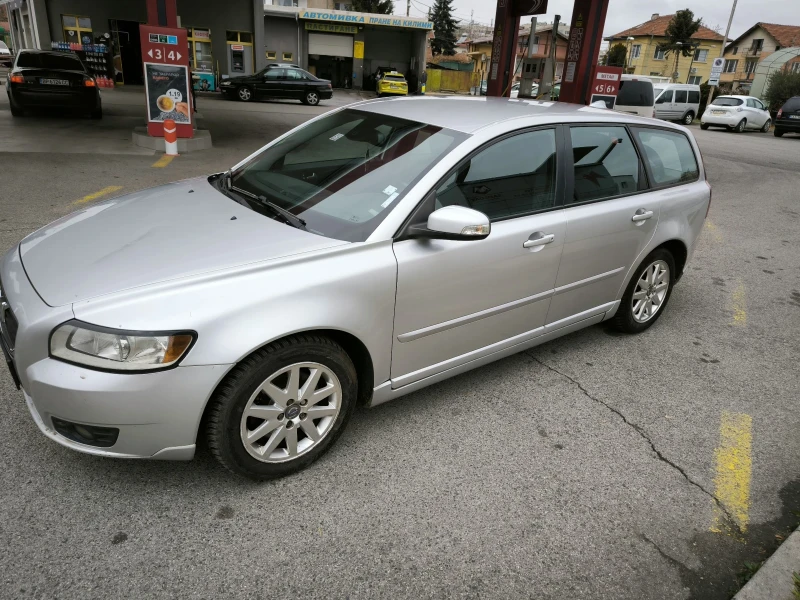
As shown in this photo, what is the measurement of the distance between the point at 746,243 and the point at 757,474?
532 cm

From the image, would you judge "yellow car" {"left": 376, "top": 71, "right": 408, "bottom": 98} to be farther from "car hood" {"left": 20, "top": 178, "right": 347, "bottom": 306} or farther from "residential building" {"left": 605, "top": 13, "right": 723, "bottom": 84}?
"residential building" {"left": 605, "top": 13, "right": 723, "bottom": 84}

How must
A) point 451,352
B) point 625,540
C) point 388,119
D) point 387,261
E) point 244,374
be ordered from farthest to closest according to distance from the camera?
1. point 388,119
2. point 451,352
3. point 387,261
4. point 625,540
5. point 244,374

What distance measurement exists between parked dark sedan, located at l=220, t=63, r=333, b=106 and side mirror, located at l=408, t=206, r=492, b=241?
73.1ft

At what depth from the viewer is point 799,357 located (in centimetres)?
431

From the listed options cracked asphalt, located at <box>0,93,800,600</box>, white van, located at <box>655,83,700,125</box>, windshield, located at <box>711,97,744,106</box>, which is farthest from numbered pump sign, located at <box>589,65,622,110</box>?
windshield, located at <box>711,97,744,106</box>

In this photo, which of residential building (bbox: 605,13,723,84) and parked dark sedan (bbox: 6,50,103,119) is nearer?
parked dark sedan (bbox: 6,50,103,119)

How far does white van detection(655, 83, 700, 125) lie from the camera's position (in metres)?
24.5

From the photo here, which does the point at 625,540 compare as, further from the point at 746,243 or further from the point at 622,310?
the point at 746,243

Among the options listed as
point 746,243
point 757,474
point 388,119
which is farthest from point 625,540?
point 746,243

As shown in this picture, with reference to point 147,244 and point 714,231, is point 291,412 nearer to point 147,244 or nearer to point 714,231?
point 147,244

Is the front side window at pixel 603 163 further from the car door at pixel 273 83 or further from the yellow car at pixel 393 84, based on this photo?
the yellow car at pixel 393 84

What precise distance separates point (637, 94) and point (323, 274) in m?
18.4

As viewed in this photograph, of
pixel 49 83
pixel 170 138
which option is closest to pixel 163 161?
pixel 170 138

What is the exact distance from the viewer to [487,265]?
9.95ft
